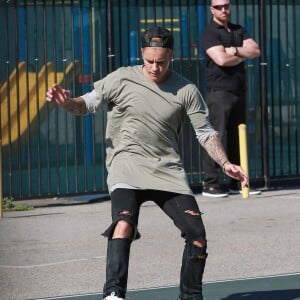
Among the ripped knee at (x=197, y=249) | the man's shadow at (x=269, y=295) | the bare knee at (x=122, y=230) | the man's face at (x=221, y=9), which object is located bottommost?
the man's shadow at (x=269, y=295)

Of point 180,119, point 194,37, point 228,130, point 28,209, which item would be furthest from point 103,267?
point 194,37

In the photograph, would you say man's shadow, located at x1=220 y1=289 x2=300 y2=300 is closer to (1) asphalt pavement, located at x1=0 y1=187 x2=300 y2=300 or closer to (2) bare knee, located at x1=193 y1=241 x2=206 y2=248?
(1) asphalt pavement, located at x1=0 y1=187 x2=300 y2=300

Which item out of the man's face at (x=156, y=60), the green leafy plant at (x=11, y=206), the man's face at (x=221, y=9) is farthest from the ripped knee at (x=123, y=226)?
the man's face at (x=221, y=9)

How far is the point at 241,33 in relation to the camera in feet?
40.8

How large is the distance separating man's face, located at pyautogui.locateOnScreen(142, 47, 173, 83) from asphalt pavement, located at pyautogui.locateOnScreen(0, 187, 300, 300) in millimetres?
1840

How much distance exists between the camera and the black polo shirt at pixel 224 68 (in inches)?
485

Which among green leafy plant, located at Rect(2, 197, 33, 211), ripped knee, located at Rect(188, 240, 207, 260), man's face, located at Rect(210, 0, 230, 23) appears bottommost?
green leafy plant, located at Rect(2, 197, 33, 211)

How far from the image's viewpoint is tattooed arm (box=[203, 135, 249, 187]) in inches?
270

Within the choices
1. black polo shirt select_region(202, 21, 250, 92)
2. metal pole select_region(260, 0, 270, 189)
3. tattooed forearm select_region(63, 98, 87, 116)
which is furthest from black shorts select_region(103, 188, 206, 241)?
metal pole select_region(260, 0, 270, 189)

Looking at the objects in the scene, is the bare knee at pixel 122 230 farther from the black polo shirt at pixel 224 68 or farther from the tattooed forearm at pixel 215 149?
the black polo shirt at pixel 224 68

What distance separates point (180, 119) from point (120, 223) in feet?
2.65

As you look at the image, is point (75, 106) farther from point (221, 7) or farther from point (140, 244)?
point (221, 7)

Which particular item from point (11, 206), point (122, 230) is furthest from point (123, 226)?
point (11, 206)

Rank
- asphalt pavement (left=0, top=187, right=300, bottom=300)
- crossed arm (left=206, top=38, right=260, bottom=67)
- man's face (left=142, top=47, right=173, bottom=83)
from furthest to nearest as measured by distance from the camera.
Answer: crossed arm (left=206, top=38, right=260, bottom=67) → asphalt pavement (left=0, top=187, right=300, bottom=300) → man's face (left=142, top=47, right=173, bottom=83)
